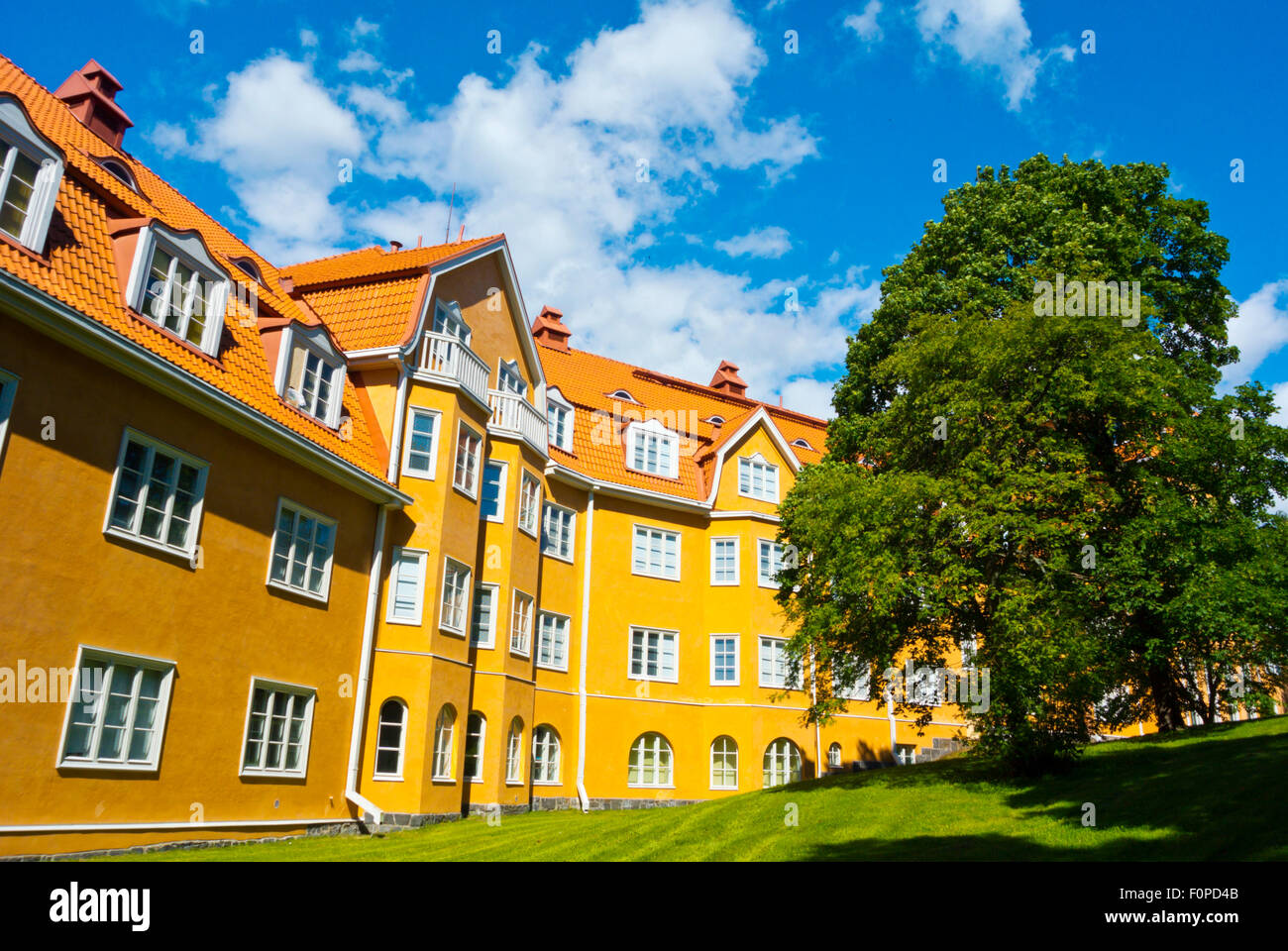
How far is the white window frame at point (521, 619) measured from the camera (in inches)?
970

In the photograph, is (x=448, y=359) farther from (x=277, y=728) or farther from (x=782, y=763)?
(x=782, y=763)

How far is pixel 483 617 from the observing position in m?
23.8

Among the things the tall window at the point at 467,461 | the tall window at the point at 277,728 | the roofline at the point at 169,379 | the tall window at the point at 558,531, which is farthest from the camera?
the tall window at the point at 558,531

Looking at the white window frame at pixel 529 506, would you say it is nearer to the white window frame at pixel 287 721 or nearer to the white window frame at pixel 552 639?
the white window frame at pixel 552 639

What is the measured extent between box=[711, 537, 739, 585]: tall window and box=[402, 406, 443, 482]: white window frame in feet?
43.3

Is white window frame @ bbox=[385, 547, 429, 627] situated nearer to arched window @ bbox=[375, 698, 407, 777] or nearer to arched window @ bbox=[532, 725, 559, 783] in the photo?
arched window @ bbox=[375, 698, 407, 777]

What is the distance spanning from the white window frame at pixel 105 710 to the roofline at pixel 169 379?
4.13 m

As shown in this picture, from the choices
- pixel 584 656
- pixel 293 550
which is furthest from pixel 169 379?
pixel 584 656

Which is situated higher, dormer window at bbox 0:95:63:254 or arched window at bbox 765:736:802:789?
dormer window at bbox 0:95:63:254

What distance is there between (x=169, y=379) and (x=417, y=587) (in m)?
8.09

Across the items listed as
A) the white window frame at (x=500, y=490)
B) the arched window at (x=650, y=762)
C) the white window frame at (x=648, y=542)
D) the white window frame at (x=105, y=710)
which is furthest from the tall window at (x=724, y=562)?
the white window frame at (x=105, y=710)

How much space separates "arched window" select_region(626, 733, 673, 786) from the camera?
94.3 feet

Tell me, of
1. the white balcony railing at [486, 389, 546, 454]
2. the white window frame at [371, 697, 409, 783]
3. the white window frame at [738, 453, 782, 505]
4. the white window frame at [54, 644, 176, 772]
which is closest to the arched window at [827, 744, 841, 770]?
the white window frame at [738, 453, 782, 505]
